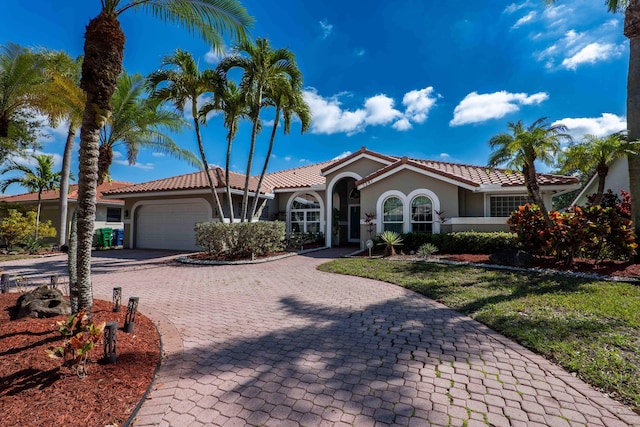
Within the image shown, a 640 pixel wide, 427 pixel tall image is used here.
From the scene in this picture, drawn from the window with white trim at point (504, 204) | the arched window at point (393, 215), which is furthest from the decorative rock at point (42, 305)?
the window with white trim at point (504, 204)

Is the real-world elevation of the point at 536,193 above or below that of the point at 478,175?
below

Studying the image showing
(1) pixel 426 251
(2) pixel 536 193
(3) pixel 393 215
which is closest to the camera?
(2) pixel 536 193

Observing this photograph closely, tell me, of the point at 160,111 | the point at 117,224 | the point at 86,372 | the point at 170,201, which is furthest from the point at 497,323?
the point at 117,224

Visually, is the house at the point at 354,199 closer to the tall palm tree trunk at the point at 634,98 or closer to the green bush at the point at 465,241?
the green bush at the point at 465,241

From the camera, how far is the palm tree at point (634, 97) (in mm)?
9953

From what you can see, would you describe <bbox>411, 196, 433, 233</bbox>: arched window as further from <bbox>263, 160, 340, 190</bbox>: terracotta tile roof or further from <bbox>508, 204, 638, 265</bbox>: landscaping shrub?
<bbox>263, 160, 340, 190</bbox>: terracotta tile roof

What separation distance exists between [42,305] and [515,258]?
12146 millimetres

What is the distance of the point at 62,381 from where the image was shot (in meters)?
3.11

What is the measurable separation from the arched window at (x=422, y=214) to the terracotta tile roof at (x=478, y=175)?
1491mm

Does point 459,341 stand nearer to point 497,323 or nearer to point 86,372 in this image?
point 497,323

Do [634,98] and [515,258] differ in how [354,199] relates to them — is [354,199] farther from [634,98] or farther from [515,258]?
[634,98]

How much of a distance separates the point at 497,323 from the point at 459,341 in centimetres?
118

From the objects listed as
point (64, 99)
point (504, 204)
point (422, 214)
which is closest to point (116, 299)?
point (64, 99)

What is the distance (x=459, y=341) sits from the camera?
14.8ft
